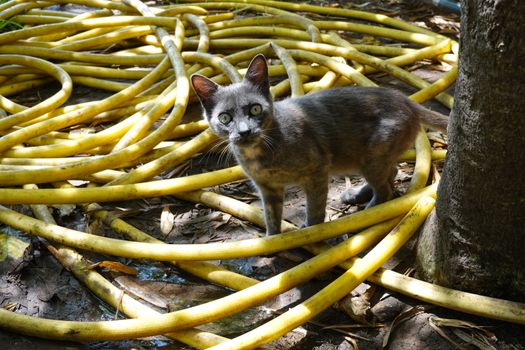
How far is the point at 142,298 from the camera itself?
9.98ft

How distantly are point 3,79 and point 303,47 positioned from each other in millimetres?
2606

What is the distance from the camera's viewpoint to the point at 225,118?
3.19 metres

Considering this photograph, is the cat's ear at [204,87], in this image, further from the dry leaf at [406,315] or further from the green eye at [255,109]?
the dry leaf at [406,315]

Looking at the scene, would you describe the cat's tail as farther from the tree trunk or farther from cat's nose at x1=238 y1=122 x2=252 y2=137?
cat's nose at x1=238 y1=122 x2=252 y2=137

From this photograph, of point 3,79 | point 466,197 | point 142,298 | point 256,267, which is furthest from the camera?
point 3,79

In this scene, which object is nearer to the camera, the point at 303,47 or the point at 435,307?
the point at 435,307

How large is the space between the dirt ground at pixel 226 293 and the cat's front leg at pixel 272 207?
169mm

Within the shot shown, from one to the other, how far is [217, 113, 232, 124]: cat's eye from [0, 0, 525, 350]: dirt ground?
0.70 meters

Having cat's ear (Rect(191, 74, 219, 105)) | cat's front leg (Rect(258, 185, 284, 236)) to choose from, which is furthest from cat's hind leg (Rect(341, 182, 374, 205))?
cat's ear (Rect(191, 74, 219, 105))

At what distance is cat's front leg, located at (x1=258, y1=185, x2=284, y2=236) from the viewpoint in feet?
10.8

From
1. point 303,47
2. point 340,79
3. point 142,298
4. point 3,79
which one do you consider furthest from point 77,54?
point 142,298

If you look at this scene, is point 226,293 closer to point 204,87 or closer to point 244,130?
point 244,130

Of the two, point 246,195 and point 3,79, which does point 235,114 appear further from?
point 3,79

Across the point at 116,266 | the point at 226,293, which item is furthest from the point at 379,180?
the point at 116,266
